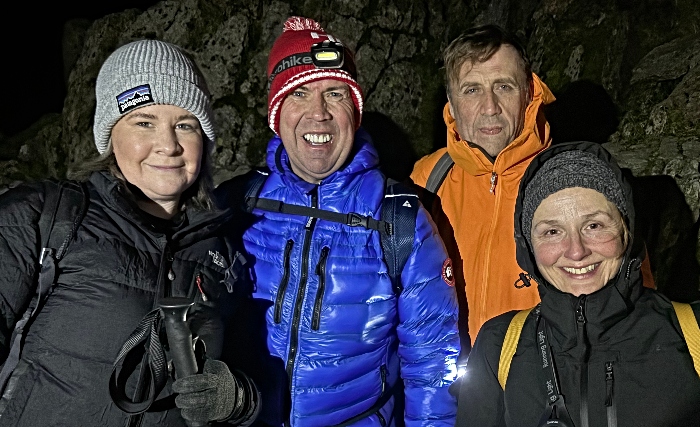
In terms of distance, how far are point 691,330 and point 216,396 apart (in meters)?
2.10

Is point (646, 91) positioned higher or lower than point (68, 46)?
lower

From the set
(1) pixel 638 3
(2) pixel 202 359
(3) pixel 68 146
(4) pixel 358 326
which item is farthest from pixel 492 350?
(3) pixel 68 146

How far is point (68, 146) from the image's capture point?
9461mm

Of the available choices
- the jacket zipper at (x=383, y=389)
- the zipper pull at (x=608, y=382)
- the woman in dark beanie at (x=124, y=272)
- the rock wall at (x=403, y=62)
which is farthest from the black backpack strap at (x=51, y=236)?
the rock wall at (x=403, y=62)

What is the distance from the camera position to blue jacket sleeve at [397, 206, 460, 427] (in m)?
3.23

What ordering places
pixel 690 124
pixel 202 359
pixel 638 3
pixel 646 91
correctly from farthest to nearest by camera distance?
pixel 638 3
pixel 646 91
pixel 690 124
pixel 202 359

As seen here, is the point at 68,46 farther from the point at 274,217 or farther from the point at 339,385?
the point at 339,385

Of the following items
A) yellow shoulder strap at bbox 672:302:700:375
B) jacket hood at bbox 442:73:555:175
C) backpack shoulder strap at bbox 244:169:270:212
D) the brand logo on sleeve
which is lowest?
yellow shoulder strap at bbox 672:302:700:375

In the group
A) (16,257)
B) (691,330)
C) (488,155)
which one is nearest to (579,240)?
(691,330)

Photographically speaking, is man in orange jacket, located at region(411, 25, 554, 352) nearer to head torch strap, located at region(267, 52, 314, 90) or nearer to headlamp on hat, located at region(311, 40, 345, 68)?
headlamp on hat, located at region(311, 40, 345, 68)

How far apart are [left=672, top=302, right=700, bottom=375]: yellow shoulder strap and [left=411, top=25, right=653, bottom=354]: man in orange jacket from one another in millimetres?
1092

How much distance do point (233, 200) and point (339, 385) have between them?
4.38ft

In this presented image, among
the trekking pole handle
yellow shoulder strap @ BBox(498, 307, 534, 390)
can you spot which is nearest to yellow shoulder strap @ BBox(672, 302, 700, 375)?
yellow shoulder strap @ BBox(498, 307, 534, 390)

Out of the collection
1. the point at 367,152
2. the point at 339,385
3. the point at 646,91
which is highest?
the point at 646,91
